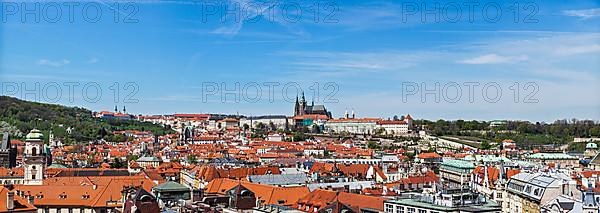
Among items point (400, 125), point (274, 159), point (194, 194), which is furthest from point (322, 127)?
point (194, 194)

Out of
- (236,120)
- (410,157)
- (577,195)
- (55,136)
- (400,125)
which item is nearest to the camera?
(577,195)

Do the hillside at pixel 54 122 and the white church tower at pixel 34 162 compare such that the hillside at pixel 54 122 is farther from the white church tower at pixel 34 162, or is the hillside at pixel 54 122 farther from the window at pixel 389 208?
the window at pixel 389 208

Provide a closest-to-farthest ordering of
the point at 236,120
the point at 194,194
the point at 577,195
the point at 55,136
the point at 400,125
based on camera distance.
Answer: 1. the point at 577,195
2. the point at 194,194
3. the point at 55,136
4. the point at 400,125
5. the point at 236,120

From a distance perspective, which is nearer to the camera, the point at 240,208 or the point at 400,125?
the point at 240,208

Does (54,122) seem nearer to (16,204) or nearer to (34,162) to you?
(34,162)

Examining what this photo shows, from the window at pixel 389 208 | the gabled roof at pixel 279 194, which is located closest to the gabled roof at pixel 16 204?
the gabled roof at pixel 279 194

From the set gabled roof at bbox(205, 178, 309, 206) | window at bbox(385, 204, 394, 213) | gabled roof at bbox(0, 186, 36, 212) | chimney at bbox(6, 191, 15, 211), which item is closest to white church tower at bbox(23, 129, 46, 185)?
gabled roof at bbox(0, 186, 36, 212)

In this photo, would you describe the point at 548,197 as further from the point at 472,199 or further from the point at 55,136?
the point at 55,136

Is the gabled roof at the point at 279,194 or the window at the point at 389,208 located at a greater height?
the window at the point at 389,208
